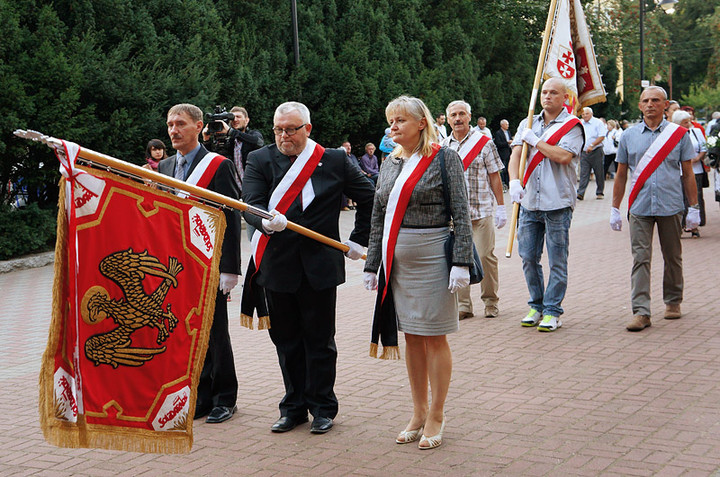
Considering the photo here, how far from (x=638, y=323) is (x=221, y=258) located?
3.93m

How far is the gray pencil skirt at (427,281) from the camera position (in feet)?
17.1

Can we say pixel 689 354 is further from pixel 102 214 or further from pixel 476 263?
pixel 102 214

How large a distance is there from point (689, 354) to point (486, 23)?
24.4m

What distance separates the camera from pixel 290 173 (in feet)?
18.4

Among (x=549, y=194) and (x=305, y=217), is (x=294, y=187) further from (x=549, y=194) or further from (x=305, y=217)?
(x=549, y=194)

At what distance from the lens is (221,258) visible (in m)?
5.84

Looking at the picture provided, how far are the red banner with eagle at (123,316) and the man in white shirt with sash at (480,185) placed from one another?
436 cm

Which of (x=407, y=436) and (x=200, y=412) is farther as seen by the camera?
(x=200, y=412)

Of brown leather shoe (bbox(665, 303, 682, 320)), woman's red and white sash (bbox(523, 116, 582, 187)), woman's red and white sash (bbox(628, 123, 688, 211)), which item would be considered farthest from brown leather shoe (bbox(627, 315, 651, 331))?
woman's red and white sash (bbox(523, 116, 582, 187))

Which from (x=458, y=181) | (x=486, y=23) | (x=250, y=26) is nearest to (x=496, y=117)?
(x=486, y=23)

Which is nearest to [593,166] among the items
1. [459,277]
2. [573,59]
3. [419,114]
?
[573,59]

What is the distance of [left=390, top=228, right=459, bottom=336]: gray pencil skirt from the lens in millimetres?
5215

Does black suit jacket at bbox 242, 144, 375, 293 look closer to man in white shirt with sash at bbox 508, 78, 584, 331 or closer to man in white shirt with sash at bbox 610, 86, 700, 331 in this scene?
man in white shirt with sash at bbox 508, 78, 584, 331

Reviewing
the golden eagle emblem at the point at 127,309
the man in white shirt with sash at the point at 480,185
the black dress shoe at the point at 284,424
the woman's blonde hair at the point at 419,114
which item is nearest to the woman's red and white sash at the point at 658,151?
the man in white shirt with sash at the point at 480,185
